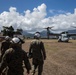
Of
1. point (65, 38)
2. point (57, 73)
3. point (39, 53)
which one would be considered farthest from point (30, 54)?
point (65, 38)

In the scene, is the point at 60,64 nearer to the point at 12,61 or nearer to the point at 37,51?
the point at 37,51

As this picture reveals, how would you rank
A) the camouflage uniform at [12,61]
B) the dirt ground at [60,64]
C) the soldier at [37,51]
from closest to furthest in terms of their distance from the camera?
the camouflage uniform at [12,61] → the soldier at [37,51] → the dirt ground at [60,64]

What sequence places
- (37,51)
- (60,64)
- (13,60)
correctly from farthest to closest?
1. (60,64)
2. (37,51)
3. (13,60)

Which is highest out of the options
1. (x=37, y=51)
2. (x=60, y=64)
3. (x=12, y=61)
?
(x=12, y=61)

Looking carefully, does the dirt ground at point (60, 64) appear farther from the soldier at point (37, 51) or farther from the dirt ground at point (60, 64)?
the soldier at point (37, 51)

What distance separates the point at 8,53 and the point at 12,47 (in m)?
0.20

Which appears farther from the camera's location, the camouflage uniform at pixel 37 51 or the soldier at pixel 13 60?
the camouflage uniform at pixel 37 51

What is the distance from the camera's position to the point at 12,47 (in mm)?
8023

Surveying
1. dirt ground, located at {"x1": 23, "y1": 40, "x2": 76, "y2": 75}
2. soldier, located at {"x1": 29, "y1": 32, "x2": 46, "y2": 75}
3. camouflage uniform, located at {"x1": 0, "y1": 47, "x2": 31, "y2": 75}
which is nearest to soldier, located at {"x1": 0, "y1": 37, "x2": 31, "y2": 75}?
camouflage uniform, located at {"x1": 0, "y1": 47, "x2": 31, "y2": 75}

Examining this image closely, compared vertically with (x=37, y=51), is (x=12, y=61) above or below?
above

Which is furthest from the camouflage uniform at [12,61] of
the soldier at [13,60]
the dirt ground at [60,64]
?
the dirt ground at [60,64]

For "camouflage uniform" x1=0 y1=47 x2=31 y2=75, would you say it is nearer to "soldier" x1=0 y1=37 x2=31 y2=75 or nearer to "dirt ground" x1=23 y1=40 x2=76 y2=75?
"soldier" x1=0 y1=37 x2=31 y2=75

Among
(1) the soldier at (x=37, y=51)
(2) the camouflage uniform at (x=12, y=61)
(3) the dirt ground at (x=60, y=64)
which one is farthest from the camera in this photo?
(3) the dirt ground at (x=60, y=64)

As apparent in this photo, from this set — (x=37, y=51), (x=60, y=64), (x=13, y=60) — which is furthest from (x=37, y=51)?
(x=60, y=64)
